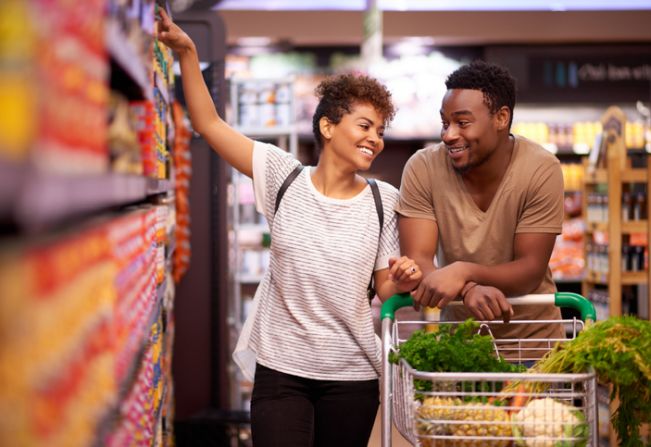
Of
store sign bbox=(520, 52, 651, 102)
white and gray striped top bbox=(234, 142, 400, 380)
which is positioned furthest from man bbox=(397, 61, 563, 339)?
store sign bbox=(520, 52, 651, 102)

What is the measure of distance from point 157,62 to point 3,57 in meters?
1.83

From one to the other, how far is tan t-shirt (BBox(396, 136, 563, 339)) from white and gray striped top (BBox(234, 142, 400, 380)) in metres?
0.13

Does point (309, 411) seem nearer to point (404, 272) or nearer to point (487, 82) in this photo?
point (404, 272)

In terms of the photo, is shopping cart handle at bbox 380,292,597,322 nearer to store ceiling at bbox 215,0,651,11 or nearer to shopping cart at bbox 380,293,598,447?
shopping cart at bbox 380,293,598,447

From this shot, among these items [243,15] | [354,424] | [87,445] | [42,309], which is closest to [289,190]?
[354,424]

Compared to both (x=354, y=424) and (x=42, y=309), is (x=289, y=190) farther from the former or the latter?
(x=42, y=309)

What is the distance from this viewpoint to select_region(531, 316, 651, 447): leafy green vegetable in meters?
2.09

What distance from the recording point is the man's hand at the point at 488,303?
2398 millimetres

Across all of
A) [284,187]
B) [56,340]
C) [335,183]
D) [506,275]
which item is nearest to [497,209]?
[506,275]

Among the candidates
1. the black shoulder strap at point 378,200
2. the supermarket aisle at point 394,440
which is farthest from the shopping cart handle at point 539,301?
the supermarket aisle at point 394,440

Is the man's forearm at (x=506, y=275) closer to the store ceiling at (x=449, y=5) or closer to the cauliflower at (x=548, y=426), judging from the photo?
the cauliflower at (x=548, y=426)

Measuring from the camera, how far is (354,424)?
2.66 metres

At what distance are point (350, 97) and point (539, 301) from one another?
876 millimetres

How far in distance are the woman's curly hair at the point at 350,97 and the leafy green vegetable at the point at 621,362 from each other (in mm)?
1015
